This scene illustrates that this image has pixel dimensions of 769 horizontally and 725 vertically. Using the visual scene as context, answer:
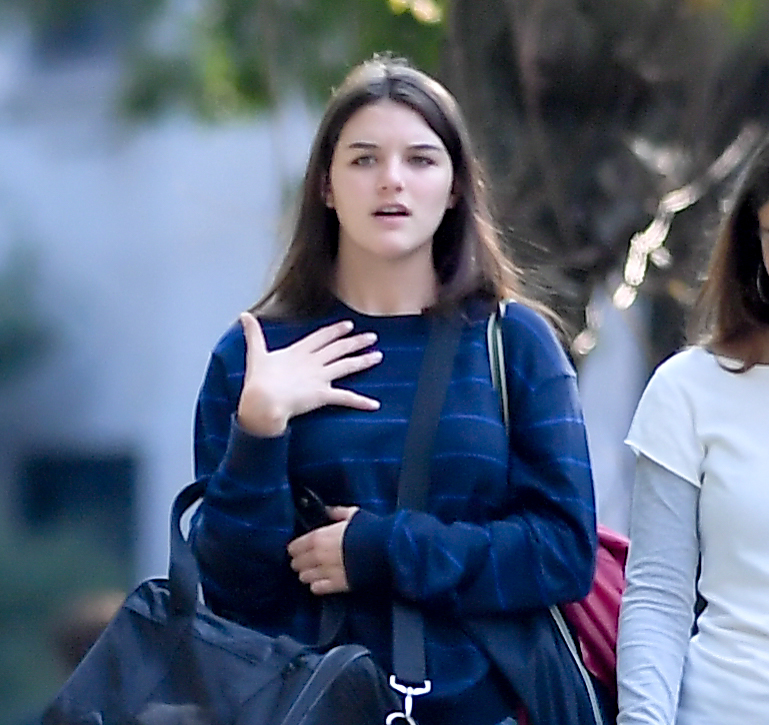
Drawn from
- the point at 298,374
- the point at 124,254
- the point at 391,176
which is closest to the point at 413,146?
the point at 391,176

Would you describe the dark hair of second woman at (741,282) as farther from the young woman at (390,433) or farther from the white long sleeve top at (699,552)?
the young woman at (390,433)

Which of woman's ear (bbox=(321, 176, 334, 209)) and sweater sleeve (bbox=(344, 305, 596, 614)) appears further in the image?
woman's ear (bbox=(321, 176, 334, 209))

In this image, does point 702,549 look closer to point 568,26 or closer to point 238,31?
point 568,26

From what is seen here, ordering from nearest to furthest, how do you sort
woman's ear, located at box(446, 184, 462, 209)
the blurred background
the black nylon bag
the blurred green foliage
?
the black nylon bag, woman's ear, located at box(446, 184, 462, 209), the blurred background, the blurred green foliage

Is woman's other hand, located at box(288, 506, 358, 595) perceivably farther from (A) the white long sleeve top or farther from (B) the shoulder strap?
(A) the white long sleeve top

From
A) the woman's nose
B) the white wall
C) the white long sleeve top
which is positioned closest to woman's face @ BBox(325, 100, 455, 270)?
the woman's nose

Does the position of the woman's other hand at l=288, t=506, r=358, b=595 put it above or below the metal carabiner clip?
above

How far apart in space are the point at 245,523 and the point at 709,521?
22.8 inches

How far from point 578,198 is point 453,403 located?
1.41 metres

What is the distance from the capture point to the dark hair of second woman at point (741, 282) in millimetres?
Result: 2045

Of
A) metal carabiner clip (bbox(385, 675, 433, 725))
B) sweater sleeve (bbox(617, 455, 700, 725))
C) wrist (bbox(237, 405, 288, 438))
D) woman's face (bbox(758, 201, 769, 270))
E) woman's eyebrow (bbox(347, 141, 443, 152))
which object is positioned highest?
woman's eyebrow (bbox(347, 141, 443, 152))

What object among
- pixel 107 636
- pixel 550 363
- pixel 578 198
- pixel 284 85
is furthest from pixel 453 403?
pixel 284 85

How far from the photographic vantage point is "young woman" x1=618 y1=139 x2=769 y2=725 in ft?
6.25

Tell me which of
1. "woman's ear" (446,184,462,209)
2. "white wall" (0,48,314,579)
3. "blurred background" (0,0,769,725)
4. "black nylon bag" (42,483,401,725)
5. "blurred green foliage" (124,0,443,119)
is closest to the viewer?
"black nylon bag" (42,483,401,725)
